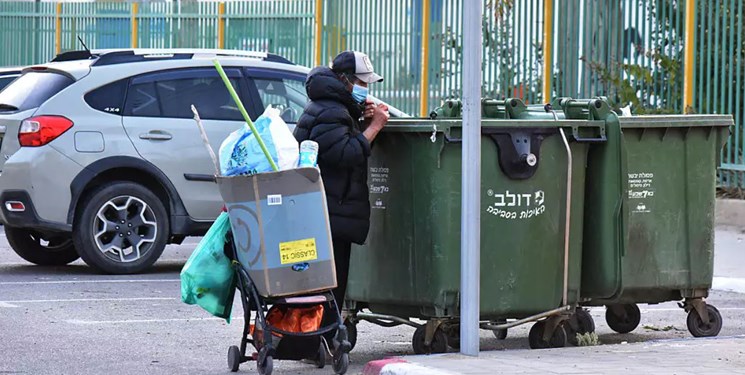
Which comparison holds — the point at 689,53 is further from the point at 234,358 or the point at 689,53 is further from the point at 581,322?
the point at 234,358

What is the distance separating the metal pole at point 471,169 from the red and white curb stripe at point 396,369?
0.47 m

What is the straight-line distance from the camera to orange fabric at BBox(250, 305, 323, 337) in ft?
26.0

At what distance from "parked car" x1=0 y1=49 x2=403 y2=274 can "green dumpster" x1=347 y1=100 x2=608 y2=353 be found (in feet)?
13.6

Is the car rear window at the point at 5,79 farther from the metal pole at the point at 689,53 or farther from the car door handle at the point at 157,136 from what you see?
the metal pole at the point at 689,53

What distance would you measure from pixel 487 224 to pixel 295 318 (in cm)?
121

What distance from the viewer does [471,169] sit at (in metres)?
7.88

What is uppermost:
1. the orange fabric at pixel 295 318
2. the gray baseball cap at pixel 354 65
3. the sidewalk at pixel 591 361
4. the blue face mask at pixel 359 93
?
the gray baseball cap at pixel 354 65

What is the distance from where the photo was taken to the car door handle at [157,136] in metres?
12.5

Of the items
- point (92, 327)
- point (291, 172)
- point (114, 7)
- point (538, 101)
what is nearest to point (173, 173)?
point (92, 327)

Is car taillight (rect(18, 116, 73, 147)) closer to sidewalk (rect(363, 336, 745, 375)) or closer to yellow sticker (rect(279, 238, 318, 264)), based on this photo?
yellow sticker (rect(279, 238, 318, 264))

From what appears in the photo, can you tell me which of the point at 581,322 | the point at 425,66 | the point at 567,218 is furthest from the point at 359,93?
the point at 425,66

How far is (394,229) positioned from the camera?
861cm

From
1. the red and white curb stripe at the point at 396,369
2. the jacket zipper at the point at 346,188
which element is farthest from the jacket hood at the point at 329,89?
the red and white curb stripe at the point at 396,369

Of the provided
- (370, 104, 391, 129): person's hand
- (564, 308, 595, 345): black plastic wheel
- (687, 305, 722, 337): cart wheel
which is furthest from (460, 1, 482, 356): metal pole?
(687, 305, 722, 337): cart wheel
